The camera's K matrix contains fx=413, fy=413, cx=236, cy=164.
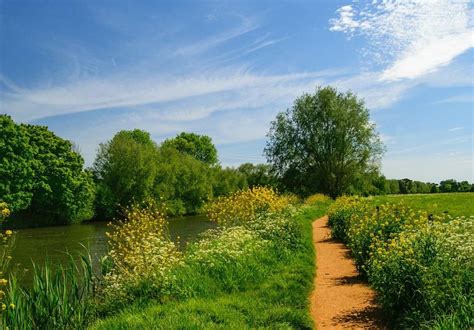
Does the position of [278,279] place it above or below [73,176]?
below

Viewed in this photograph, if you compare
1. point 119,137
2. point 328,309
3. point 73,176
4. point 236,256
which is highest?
point 119,137

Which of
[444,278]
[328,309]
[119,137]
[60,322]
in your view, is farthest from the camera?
[119,137]

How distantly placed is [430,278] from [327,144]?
3753 cm

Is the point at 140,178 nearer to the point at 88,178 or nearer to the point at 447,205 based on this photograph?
the point at 88,178

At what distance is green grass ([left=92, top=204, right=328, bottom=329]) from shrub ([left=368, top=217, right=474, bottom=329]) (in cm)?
153

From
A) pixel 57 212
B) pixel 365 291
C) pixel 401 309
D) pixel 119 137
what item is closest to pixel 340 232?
pixel 365 291

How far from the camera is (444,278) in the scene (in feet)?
19.6

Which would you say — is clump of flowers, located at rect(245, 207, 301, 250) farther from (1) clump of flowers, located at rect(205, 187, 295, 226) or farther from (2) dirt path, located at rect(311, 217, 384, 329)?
(1) clump of flowers, located at rect(205, 187, 295, 226)

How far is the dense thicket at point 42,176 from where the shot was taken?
116ft

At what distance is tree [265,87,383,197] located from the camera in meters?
42.2

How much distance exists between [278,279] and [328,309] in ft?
5.34

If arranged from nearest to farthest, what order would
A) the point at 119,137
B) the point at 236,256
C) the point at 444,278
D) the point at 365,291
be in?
the point at 444,278 < the point at 365,291 < the point at 236,256 < the point at 119,137

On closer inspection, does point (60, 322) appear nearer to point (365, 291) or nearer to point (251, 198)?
point (365, 291)

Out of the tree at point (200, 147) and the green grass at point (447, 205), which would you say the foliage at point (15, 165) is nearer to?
the green grass at point (447, 205)
